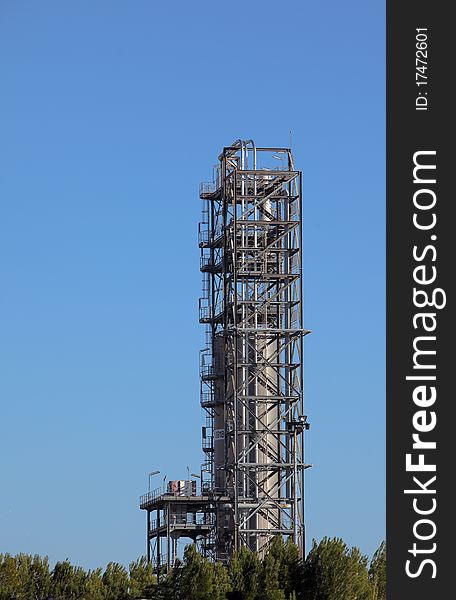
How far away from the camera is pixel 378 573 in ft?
302

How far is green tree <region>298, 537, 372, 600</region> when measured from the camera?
85.8m

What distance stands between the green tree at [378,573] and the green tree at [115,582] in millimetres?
13873

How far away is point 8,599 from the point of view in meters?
88.2

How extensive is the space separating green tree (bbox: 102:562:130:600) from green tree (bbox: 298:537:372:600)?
32.8 ft

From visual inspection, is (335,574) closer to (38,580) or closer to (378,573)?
(378,573)

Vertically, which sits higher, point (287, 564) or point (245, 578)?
point (287, 564)

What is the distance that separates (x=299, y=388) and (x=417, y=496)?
60005mm

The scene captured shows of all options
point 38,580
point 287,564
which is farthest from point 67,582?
point 287,564

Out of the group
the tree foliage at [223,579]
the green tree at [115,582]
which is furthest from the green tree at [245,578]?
the green tree at [115,582]

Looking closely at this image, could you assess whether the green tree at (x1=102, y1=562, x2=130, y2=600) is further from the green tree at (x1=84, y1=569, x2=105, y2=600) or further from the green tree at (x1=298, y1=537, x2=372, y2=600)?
the green tree at (x1=298, y1=537, x2=372, y2=600)

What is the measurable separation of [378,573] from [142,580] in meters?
13.6

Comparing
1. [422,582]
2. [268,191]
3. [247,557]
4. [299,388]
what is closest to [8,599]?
[247,557]

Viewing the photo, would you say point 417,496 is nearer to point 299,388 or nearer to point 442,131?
point 442,131

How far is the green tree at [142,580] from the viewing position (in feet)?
291
